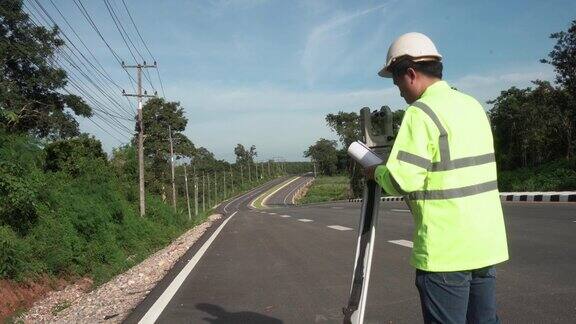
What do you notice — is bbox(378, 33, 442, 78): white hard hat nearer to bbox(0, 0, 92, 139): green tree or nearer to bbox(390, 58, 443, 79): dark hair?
bbox(390, 58, 443, 79): dark hair

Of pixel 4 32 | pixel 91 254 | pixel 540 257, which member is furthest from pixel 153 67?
pixel 540 257

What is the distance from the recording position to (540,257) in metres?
7.73

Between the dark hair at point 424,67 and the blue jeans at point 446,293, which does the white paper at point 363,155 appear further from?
the blue jeans at point 446,293

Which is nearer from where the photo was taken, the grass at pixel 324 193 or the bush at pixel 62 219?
the bush at pixel 62 219

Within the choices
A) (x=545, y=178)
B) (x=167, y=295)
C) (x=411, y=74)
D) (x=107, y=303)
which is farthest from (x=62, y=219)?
(x=545, y=178)

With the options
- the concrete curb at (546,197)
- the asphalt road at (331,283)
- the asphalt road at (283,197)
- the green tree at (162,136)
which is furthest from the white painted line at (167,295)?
the asphalt road at (283,197)

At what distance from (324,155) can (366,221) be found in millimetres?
141489

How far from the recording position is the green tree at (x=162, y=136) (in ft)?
198

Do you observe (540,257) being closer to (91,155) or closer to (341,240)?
(341,240)

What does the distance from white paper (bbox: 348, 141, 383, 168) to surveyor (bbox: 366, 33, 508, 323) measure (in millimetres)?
126

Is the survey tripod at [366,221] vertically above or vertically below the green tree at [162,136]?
below

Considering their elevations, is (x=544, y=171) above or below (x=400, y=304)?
above

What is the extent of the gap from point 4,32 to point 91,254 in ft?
61.2

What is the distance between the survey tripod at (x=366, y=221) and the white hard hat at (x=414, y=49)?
14.0 inches
